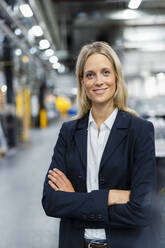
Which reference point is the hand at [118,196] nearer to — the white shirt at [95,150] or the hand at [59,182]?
the white shirt at [95,150]

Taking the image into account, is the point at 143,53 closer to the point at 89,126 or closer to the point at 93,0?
the point at 93,0

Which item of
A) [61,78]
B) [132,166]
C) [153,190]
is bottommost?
[153,190]

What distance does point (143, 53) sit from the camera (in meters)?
16.8

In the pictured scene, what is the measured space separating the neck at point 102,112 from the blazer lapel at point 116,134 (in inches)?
2.2

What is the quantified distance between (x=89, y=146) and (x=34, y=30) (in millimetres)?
6691

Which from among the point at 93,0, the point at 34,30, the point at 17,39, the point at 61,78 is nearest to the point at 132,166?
the point at 34,30

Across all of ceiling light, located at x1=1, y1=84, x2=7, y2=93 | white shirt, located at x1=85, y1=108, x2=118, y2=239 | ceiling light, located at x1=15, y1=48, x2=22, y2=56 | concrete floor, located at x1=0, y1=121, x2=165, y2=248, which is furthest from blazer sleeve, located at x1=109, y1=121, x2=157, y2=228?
ceiling light, located at x1=1, y1=84, x2=7, y2=93

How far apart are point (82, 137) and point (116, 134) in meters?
0.17

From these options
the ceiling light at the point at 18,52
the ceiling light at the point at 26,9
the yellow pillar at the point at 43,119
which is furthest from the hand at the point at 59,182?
the yellow pillar at the point at 43,119

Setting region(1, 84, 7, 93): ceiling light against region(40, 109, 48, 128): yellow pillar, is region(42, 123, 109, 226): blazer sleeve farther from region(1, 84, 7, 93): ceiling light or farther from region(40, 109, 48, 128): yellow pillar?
region(40, 109, 48, 128): yellow pillar

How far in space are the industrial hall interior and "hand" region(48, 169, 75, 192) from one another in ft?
1.09

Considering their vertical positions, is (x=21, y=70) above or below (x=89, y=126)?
above

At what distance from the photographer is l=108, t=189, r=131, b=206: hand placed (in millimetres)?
1496

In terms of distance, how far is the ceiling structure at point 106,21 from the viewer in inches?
422
